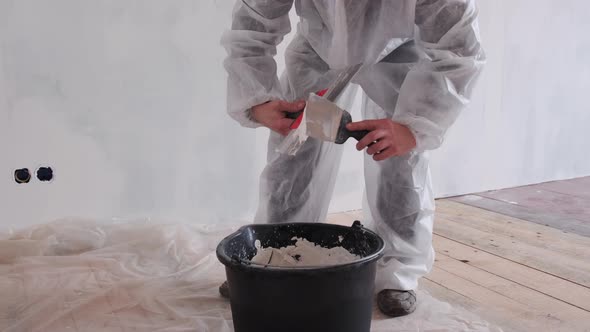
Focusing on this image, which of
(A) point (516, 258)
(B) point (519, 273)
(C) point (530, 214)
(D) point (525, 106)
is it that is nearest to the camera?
(B) point (519, 273)

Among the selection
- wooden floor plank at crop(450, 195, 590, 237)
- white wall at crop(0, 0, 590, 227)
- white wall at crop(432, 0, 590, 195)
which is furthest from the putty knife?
white wall at crop(432, 0, 590, 195)

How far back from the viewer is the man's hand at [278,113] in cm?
107

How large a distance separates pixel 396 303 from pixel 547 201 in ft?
4.11

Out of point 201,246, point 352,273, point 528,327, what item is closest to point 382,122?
point 352,273

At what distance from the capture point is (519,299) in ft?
4.03

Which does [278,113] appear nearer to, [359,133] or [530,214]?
[359,133]

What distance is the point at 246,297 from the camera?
89 cm

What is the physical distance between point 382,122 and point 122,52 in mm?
868

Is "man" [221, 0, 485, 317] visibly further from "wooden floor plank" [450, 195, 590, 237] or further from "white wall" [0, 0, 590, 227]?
"wooden floor plank" [450, 195, 590, 237]

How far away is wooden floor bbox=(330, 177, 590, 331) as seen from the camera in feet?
3.84

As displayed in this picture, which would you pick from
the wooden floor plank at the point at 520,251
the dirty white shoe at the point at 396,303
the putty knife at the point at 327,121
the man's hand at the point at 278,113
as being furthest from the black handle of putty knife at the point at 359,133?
the wooden floor plank at the point at 520,251

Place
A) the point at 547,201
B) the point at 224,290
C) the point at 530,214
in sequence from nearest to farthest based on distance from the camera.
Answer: the point at 224,290
the point at 530,214
the point at 547,201

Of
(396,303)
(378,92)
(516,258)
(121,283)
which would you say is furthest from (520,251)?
(121,283)

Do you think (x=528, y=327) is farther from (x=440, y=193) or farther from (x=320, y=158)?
(x=440, y=193)
